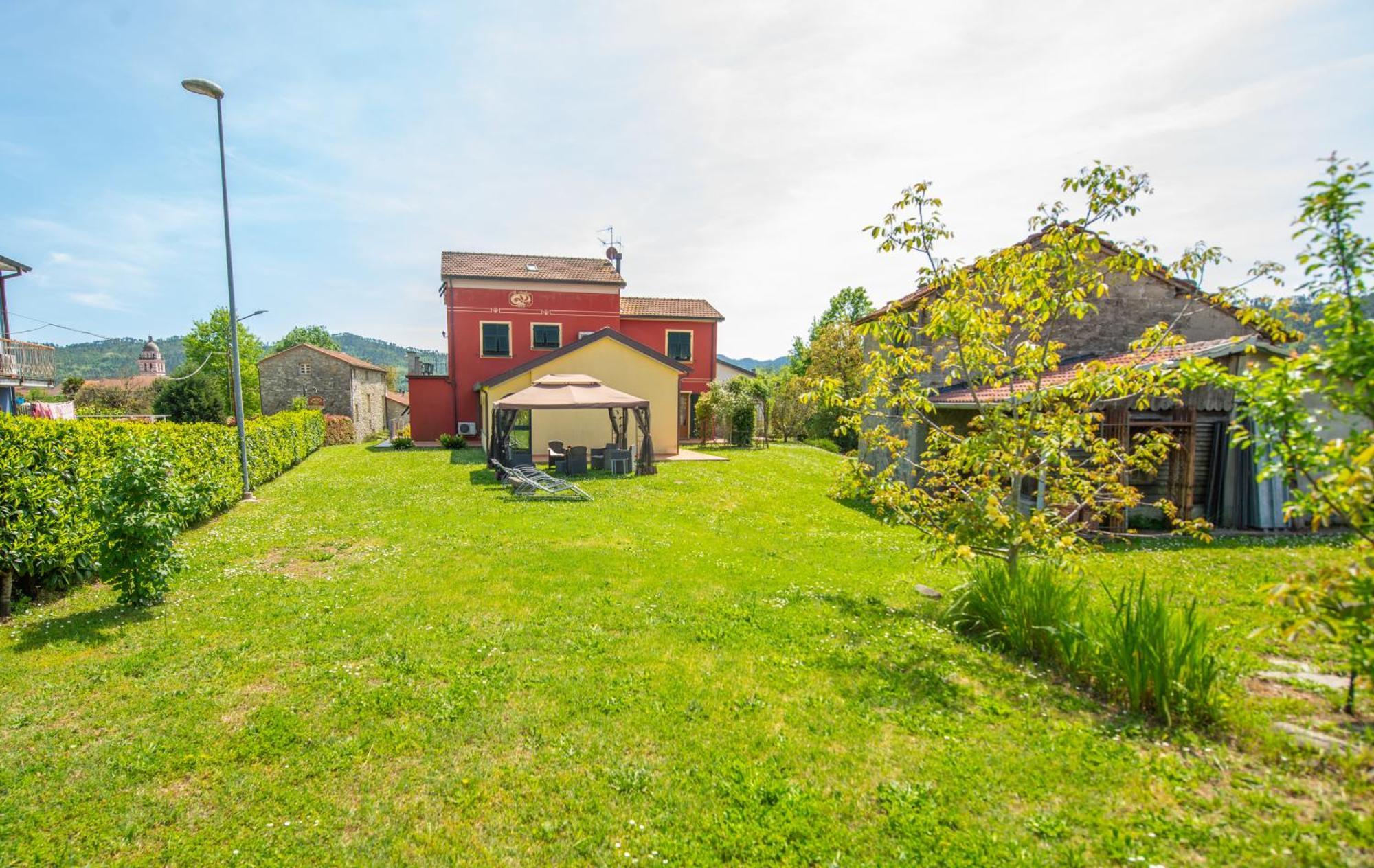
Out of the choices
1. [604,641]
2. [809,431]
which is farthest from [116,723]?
[809,431]

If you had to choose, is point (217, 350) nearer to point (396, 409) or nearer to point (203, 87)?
point (396, 409)

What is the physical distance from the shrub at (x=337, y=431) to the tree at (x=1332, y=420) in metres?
35.8

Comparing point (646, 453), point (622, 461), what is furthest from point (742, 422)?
point (622, 461)

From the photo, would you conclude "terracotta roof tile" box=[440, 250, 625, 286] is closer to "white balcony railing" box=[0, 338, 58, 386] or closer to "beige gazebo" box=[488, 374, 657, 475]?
"beige gazebo" box=[488, 374, 657, 475]

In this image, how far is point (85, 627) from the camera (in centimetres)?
578

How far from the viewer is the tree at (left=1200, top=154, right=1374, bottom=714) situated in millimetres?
2797

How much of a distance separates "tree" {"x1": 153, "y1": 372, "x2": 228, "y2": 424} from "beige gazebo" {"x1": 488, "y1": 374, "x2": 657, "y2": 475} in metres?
25.1

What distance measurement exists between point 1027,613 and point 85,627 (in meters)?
9.00

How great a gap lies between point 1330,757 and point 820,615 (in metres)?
3.71

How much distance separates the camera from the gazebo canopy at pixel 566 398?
53.0ft

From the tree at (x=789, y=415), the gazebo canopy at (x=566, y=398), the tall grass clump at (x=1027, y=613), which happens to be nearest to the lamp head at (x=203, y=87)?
the gazebo canopy at (x=566, y=398)

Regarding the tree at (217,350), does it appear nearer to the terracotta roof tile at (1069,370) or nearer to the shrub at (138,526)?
the shrub at (138,526)

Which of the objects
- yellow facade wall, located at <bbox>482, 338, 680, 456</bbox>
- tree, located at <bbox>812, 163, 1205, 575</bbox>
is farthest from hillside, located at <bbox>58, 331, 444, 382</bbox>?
tree, located at <bbox>812, 163, 1205, 575</bbox>

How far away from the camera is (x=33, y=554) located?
20.4 ft
